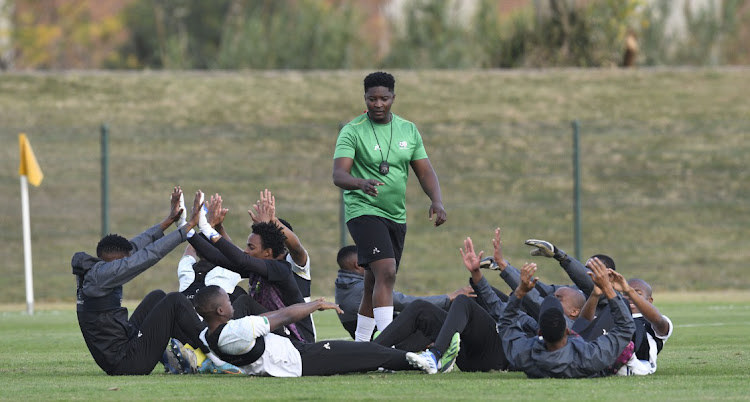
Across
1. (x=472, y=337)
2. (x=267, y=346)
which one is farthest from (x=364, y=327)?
(x=267, y=346)

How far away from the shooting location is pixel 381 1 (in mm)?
55719

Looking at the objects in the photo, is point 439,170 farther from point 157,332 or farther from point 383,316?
point 157,332

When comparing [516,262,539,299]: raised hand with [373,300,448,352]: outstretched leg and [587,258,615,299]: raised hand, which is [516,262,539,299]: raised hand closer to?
[587,258,615,299]: raised hand

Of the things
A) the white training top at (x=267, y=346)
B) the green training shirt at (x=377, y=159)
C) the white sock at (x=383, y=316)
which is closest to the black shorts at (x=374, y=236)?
the green training shirt at (x=377, y=159)

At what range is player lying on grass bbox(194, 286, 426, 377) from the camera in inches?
356

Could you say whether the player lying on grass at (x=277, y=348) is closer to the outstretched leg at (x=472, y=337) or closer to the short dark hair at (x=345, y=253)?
the outstretched leg at (x=472, y=337)

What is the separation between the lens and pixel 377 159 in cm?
1048

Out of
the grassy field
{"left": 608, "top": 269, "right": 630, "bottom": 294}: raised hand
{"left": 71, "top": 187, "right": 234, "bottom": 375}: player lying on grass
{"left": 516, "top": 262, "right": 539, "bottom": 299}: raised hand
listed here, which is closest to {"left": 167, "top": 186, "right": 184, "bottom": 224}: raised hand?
{"left": 71, "top": 187, "right": 234, "bottom": 375}: player lying on grass

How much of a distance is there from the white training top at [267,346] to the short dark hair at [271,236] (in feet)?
3.85

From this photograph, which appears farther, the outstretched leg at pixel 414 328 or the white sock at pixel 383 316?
the white sock at pixel 383 316

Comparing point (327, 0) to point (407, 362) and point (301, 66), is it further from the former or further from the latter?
point (407, 362)

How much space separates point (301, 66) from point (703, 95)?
10.6m

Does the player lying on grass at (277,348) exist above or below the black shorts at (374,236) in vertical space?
Answer: below

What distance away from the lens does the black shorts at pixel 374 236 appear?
33.7 ft
